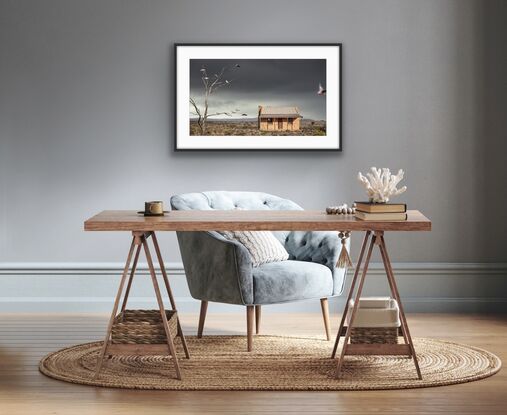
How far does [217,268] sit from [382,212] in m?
1.02

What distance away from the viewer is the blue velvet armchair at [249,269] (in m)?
4.58

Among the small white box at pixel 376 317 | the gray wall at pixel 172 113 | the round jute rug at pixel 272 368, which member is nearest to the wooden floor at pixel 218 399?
the round jute rug at pixel 272 368

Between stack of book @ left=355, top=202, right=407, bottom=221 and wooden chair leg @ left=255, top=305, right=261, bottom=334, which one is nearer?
stack of book @ left=355, top=202, right=407, bottom=221

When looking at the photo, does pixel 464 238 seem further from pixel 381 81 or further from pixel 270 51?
pixel 270 51

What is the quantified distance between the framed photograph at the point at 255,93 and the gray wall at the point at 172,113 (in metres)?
0.09

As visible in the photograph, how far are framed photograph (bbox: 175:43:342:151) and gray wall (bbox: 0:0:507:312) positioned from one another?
87mm

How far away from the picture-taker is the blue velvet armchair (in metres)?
4.58

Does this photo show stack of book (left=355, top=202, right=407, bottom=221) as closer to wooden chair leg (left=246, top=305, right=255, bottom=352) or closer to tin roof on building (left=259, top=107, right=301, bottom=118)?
wooden chair leg (left=246, top=305, right=255, bottom=352)

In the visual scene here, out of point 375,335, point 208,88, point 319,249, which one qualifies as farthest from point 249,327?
point 208,88

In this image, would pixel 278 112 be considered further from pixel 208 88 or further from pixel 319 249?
pixel 319 249

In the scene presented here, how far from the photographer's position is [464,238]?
233 inches

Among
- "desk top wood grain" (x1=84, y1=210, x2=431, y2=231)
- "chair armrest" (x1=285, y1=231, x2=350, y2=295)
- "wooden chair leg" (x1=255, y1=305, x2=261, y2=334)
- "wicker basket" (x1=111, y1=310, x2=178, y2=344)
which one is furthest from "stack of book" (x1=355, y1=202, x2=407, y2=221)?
"wooden chair leg" (x1=255, y1=305, x2=261, y2=334)

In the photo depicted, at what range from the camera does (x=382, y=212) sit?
13.2ft

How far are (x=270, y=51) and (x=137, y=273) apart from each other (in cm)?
165
